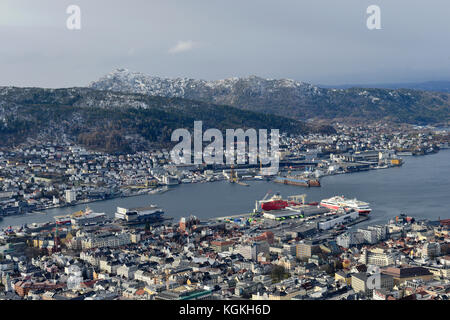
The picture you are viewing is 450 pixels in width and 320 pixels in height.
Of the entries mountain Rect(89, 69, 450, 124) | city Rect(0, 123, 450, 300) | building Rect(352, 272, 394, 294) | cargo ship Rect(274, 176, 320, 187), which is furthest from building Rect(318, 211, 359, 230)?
mountain Rect(89, 69, 450, 124)

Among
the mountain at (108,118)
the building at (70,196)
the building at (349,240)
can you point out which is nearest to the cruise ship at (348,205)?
the building at (349,240)

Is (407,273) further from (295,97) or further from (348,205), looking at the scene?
Answer: (295,97)

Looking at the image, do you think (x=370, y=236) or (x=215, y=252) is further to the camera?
(x=370, y=236)

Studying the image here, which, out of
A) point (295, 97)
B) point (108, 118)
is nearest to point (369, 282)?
point (108, 118)

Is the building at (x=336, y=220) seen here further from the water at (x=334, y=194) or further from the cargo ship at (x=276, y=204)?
the cargo ship at (x=276, y=204)
